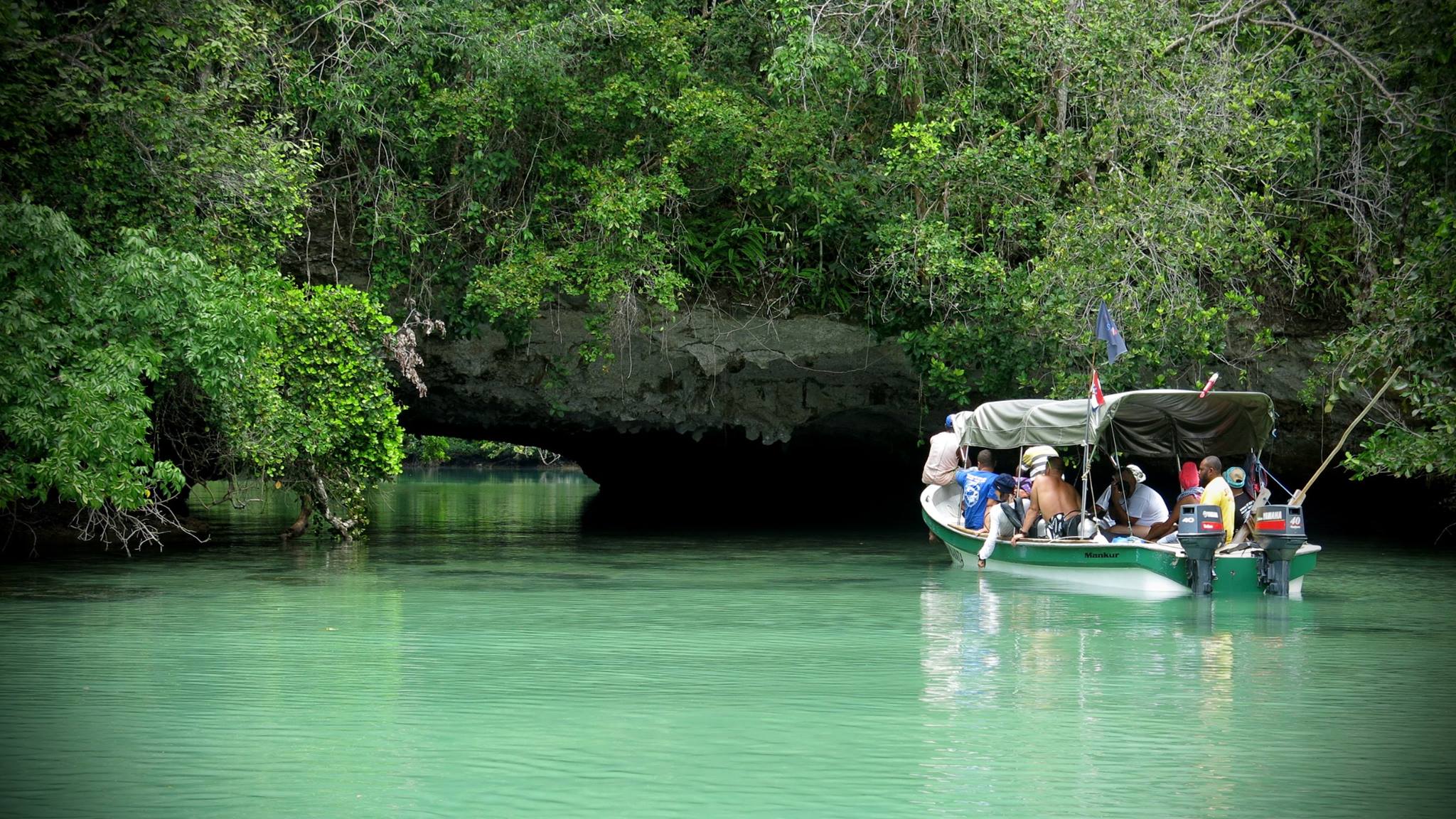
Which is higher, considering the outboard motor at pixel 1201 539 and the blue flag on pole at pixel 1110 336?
the blue flag on pole at pixel 1110 336

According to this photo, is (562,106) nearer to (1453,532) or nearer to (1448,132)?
(1448,132)

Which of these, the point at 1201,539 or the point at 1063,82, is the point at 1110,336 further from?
the point at 1063,82

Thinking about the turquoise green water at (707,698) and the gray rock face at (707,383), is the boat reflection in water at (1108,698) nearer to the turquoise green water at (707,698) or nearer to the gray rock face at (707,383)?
the turquoise green water at (707,698)

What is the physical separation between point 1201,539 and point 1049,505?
2.55 m

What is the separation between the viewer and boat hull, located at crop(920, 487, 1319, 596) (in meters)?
13.9

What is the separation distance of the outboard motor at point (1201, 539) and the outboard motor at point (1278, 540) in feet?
1.18

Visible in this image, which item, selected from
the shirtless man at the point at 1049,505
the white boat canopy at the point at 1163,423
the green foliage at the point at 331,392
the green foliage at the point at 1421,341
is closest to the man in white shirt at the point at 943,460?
the white boat canopy at the point at 1163,423

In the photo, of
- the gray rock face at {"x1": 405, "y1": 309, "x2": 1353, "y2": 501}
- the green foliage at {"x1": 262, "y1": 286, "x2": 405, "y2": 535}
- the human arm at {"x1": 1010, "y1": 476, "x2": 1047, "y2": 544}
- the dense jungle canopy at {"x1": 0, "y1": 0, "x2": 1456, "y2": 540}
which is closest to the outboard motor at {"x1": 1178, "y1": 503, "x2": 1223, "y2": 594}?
the dense jungle canopy at {"x1": 0, "y1": 0, "x2": 1456, "y2": 540}

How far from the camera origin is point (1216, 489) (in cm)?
1427

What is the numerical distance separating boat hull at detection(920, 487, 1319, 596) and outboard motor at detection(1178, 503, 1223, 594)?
0.14 meters

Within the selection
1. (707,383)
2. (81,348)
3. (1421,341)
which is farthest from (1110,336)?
(81,348)

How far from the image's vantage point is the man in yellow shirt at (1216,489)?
562 inches

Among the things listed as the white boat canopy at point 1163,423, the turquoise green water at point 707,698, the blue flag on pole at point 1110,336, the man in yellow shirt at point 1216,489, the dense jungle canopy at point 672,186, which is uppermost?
the dense jungle canopy at point 672,186

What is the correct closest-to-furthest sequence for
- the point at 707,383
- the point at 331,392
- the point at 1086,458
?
1. the point at 1086,458
2. the point at 331,392
3. the point at 707,383
